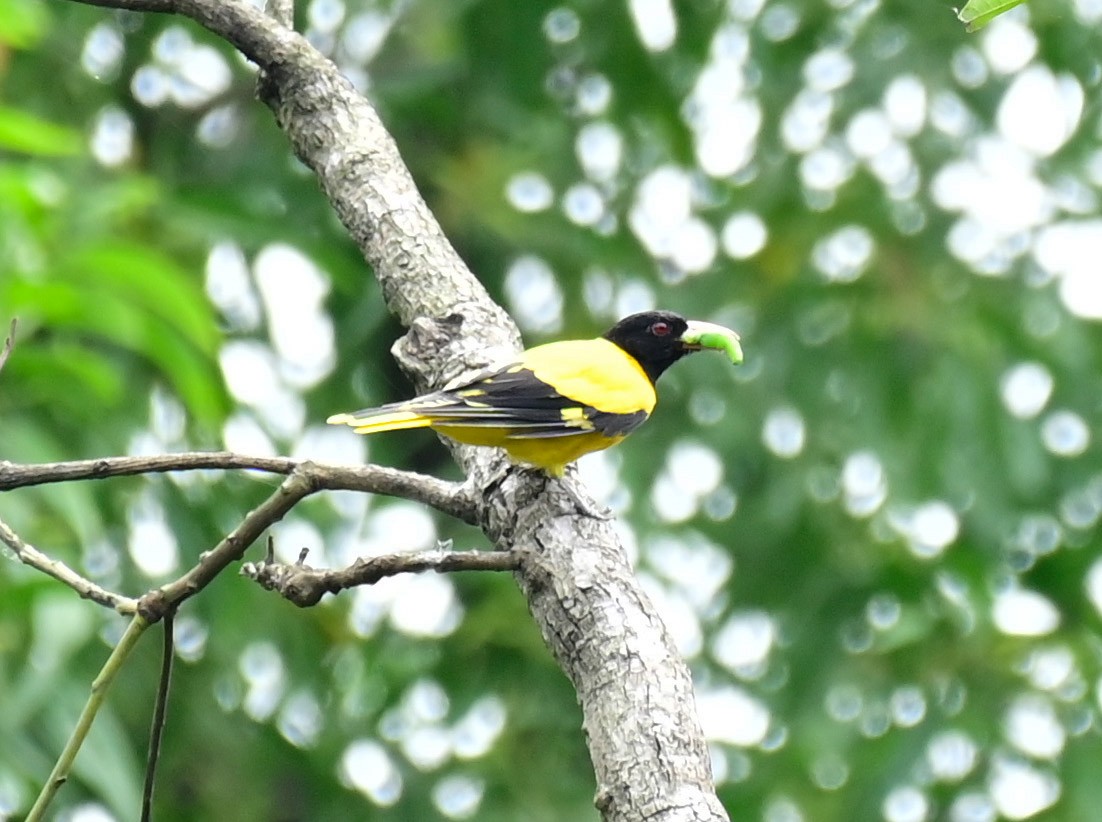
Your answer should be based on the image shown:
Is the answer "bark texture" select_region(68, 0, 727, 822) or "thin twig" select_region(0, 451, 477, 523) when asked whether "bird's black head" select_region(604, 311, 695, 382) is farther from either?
"thin twig" select_region(0, 451, 477, 523)

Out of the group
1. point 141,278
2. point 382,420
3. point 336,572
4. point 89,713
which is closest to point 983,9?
point 336,572

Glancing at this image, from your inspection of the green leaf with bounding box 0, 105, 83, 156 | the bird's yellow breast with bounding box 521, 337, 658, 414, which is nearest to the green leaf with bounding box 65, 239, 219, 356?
the green leaf with bounding box 0, 105, 83, 156

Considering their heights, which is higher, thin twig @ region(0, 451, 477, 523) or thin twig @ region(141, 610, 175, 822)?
thin twig @ region(0, 451, 477, 523)

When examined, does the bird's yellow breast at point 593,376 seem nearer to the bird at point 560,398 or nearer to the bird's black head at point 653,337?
the bird at point 560,398

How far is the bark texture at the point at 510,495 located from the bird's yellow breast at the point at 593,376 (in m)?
0.48

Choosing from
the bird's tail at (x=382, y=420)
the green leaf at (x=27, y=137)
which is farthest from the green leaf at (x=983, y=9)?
the green leaf at (x=27, y=137)

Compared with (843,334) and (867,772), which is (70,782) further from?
(843,334)

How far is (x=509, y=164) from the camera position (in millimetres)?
6926

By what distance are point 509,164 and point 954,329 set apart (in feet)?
7.13

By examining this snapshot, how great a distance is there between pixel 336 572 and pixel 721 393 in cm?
467

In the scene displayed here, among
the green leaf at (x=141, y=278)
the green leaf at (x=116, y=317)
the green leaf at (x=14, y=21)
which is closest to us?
the green leaf at (x=14, y=21)

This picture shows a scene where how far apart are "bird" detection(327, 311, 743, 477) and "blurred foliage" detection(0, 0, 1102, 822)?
1.33 metres

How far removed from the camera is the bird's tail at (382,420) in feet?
11.7

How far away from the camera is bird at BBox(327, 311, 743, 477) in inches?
138
